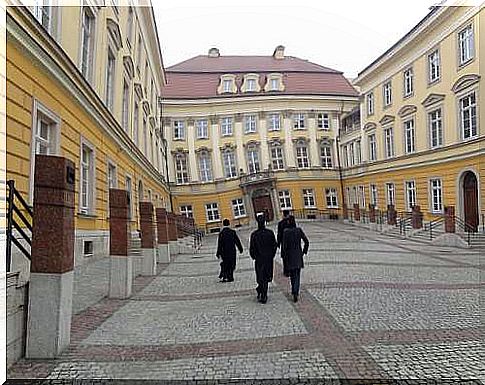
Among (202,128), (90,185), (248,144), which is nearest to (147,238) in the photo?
(90,185)

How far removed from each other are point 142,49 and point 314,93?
24.6 m

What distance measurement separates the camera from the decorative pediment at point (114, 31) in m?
15.6

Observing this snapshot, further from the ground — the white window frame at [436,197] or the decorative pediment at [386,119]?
the decorative pediment at [386,119]

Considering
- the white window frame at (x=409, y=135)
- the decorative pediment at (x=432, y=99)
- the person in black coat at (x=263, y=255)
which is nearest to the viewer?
the person in black coat at (x=263, y=255)

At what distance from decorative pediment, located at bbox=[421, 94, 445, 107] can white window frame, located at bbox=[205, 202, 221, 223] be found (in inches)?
908

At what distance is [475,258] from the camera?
1628 cm

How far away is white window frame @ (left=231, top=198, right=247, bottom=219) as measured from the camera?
44.4 m

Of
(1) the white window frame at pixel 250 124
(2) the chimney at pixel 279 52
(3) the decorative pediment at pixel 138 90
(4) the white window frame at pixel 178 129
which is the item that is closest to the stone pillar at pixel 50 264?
(3) the decorative pediment at pixel 138 90

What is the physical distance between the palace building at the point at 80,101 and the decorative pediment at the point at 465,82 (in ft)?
59.3

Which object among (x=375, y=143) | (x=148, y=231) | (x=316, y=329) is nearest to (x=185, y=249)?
(x=148, y=231)

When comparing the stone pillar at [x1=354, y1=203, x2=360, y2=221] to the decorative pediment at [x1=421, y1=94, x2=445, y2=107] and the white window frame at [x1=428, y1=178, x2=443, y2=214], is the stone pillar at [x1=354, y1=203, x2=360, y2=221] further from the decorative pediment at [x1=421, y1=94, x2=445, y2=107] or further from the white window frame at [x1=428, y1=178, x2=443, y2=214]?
the decorative pediment at [x1=421, y1=94, x2=445, y2=107]

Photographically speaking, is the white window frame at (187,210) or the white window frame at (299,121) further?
the white window frame at (299,121)

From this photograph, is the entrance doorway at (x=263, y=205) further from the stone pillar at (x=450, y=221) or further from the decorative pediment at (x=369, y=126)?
the stone pillar at (x=450, y=221)

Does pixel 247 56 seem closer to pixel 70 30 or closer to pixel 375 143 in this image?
pixel 375 143
